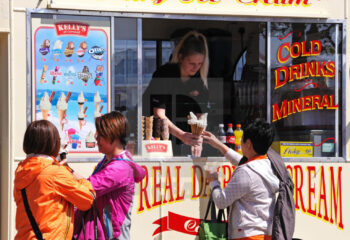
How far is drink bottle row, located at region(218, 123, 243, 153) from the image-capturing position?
6820 mm

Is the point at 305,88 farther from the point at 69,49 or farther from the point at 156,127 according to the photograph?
Answer: the point at 69,49

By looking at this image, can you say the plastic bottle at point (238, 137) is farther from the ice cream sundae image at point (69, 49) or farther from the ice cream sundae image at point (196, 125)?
the ice cream sundae image at point (69, 49)

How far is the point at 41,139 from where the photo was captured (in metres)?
4.00

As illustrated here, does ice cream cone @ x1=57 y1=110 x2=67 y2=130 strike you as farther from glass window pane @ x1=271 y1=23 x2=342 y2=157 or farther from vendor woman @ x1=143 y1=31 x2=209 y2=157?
glass window pane @ x1=271 y1=23 x2=342 y2=157

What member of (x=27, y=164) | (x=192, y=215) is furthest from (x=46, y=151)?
(x=192, y=215)

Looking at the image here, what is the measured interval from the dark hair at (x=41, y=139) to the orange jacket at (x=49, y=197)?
50 mm

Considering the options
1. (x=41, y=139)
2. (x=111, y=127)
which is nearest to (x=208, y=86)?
(x=111, y=127)

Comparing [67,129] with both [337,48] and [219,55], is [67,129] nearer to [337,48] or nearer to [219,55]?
[219,55]

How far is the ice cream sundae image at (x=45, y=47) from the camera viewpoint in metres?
6.24

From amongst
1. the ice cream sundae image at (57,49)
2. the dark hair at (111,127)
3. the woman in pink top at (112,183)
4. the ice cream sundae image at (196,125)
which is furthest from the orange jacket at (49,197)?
the ice cream sundae image at (196,125)

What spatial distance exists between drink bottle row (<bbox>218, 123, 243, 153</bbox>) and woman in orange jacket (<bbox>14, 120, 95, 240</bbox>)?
3.02 m

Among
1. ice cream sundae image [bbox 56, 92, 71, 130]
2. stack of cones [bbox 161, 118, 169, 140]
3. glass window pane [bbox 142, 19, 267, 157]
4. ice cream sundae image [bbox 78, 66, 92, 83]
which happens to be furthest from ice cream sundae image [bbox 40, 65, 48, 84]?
stack of cones [bbox 161, 118, 169, 140]

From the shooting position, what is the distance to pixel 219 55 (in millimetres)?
7148

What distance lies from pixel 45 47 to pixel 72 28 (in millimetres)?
354
